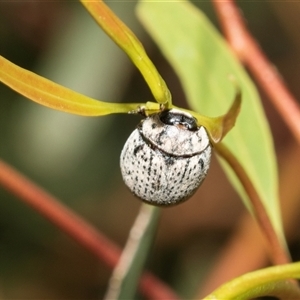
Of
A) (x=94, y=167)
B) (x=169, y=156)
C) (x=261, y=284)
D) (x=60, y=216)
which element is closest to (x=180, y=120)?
(x=169, y=156)

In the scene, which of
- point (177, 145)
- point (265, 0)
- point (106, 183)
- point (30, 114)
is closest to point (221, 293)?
point (177, 145)

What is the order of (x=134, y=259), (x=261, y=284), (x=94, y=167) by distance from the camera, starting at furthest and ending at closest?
(x=94, y=167) < (x=134, y=259) < (x=261, y=284)

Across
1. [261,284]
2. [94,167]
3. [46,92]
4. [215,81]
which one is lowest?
[261,284]

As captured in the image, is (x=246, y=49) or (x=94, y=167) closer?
(x=246, y=49)

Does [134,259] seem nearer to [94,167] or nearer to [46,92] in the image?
[46,92]

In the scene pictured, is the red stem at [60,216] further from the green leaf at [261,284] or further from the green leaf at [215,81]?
the green leaf at [261,284]

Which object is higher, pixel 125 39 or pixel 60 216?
pixel 60 216

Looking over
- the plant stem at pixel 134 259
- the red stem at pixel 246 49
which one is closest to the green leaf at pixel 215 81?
the red stem at pixel 246 49
